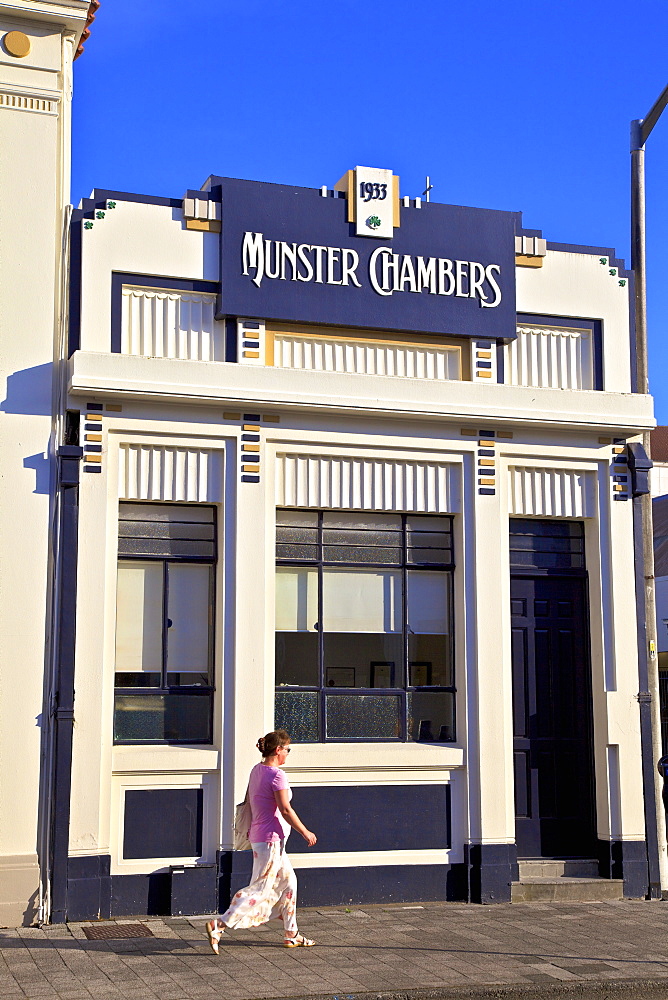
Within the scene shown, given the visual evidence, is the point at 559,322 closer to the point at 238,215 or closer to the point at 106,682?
the point at 238,215

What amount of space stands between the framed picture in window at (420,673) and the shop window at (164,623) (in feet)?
6.82

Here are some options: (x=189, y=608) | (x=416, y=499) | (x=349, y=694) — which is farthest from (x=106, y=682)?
(x=416, y=499)

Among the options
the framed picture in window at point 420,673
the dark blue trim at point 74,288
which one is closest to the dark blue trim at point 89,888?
the framed picture in window at point 420,673

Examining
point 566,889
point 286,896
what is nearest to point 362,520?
point 286,896

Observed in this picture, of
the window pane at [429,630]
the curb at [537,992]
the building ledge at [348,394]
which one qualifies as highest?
the building ledge at [348,394]

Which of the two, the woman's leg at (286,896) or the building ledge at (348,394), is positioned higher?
the building ledge at (348,394)

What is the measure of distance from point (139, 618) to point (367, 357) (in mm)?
3537

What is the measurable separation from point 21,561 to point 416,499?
3.94 m

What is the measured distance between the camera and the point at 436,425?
11.9m

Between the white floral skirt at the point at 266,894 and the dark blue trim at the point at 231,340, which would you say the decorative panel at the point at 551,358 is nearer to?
the dark blue trim at the point at 231,340

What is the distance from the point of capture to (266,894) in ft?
29.5

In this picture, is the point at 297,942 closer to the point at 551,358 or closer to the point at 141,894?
the point at 141,894

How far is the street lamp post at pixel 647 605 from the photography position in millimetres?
12031

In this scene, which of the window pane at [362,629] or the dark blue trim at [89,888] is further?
the window pane at [362,629]
